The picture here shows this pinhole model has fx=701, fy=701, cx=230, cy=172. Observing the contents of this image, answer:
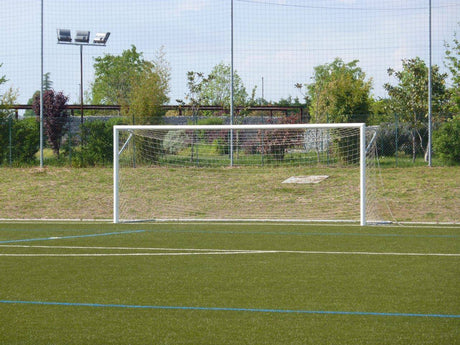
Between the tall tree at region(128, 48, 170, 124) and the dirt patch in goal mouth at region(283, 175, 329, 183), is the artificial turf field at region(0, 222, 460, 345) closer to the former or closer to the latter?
the dirt patch in goal mouth at region(283, 175, 329, 183)

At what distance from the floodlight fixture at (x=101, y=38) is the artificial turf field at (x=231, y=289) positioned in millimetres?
20557

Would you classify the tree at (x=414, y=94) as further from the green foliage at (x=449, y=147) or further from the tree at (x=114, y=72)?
the tree at (x=114, y=72)

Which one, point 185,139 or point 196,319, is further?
point 185,139

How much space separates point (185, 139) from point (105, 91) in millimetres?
47478

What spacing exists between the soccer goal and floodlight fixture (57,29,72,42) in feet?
32.9

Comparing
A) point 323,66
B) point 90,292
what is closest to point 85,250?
point 90,292

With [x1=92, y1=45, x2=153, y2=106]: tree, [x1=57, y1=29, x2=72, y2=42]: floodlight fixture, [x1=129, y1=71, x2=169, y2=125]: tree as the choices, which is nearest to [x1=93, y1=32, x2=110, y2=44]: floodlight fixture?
[x1=57, y1=29, x2=72, y2=42]: floodlight fixture

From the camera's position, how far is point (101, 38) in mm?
32000

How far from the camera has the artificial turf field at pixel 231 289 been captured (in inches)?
215

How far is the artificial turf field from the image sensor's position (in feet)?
17.9

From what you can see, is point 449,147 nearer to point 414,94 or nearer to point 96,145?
point 414,94

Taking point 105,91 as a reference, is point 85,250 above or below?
below

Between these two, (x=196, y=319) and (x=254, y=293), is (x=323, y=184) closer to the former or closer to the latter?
(x=254, y=293)

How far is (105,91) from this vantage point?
68.2 m
